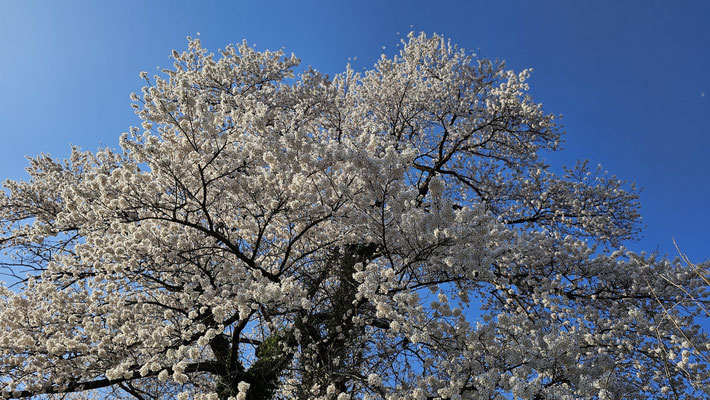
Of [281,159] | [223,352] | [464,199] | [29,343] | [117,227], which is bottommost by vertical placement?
[29,343]

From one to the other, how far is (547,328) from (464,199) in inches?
218

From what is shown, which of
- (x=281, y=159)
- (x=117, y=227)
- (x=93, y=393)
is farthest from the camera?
(x=93, y=393)

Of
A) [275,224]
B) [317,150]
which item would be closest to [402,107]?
[275,224]

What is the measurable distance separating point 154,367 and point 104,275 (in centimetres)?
202

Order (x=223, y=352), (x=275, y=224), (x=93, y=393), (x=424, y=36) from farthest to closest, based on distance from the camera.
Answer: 1. (x=424, y=36)
2. (x=93, y=393)
3. (x=223, y=352)
4. (x=275, y=224)

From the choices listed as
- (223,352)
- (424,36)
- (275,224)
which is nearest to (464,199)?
(424,36)

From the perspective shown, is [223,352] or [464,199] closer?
[223,352]

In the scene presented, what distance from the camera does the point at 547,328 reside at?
21.0ft

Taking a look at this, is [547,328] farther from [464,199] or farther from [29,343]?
[29,343]

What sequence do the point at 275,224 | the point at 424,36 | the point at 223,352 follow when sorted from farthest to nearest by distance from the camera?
1. the point at 424,36
2. the point at 223,352
3. the point at 275,224

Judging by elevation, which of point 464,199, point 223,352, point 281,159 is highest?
point 464,199

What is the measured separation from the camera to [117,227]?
6.04 metres

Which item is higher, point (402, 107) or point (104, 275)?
point (402, 107)

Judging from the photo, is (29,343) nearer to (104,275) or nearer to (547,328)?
(104,275)
